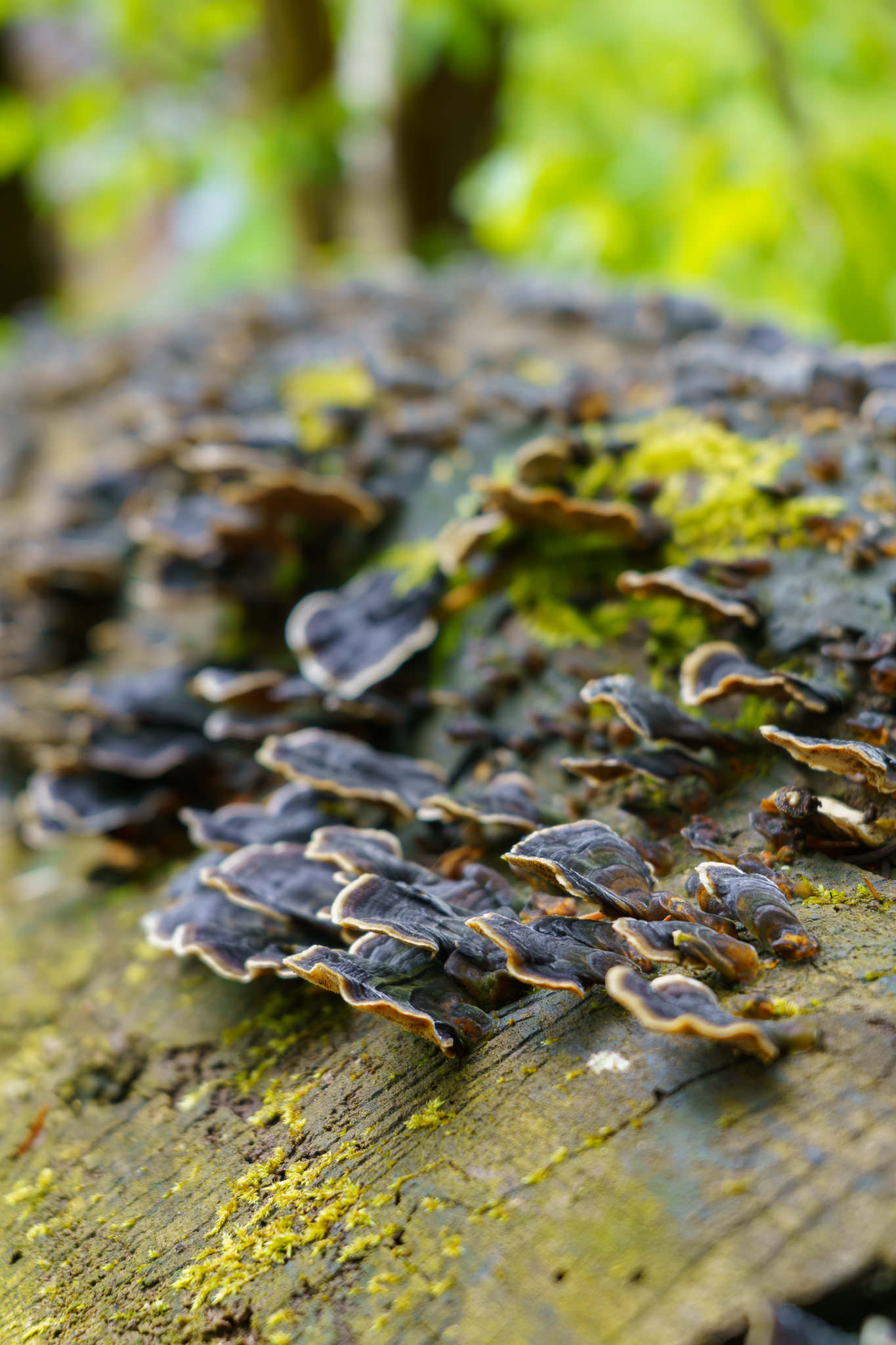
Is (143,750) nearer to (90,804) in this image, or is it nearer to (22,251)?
(90,804)

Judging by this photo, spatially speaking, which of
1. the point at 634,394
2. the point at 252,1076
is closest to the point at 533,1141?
the point at 252,1076

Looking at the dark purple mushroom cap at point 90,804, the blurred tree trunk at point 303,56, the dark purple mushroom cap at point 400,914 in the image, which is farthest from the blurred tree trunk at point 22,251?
the dark purple mushroom cap at point 400,914

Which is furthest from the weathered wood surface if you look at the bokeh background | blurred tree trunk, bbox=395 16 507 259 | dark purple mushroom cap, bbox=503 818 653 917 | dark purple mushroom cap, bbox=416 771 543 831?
blurred tree trunk, bbox=395 16 507 259

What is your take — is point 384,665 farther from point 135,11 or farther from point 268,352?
point 135,11

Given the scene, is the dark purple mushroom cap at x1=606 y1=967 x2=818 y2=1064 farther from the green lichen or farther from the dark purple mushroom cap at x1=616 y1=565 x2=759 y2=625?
the green lichen

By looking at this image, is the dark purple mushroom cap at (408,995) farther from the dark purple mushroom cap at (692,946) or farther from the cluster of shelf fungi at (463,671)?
the dark purple mushroom cap at (692,946)

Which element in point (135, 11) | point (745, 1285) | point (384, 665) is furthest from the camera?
point (135, 11)
